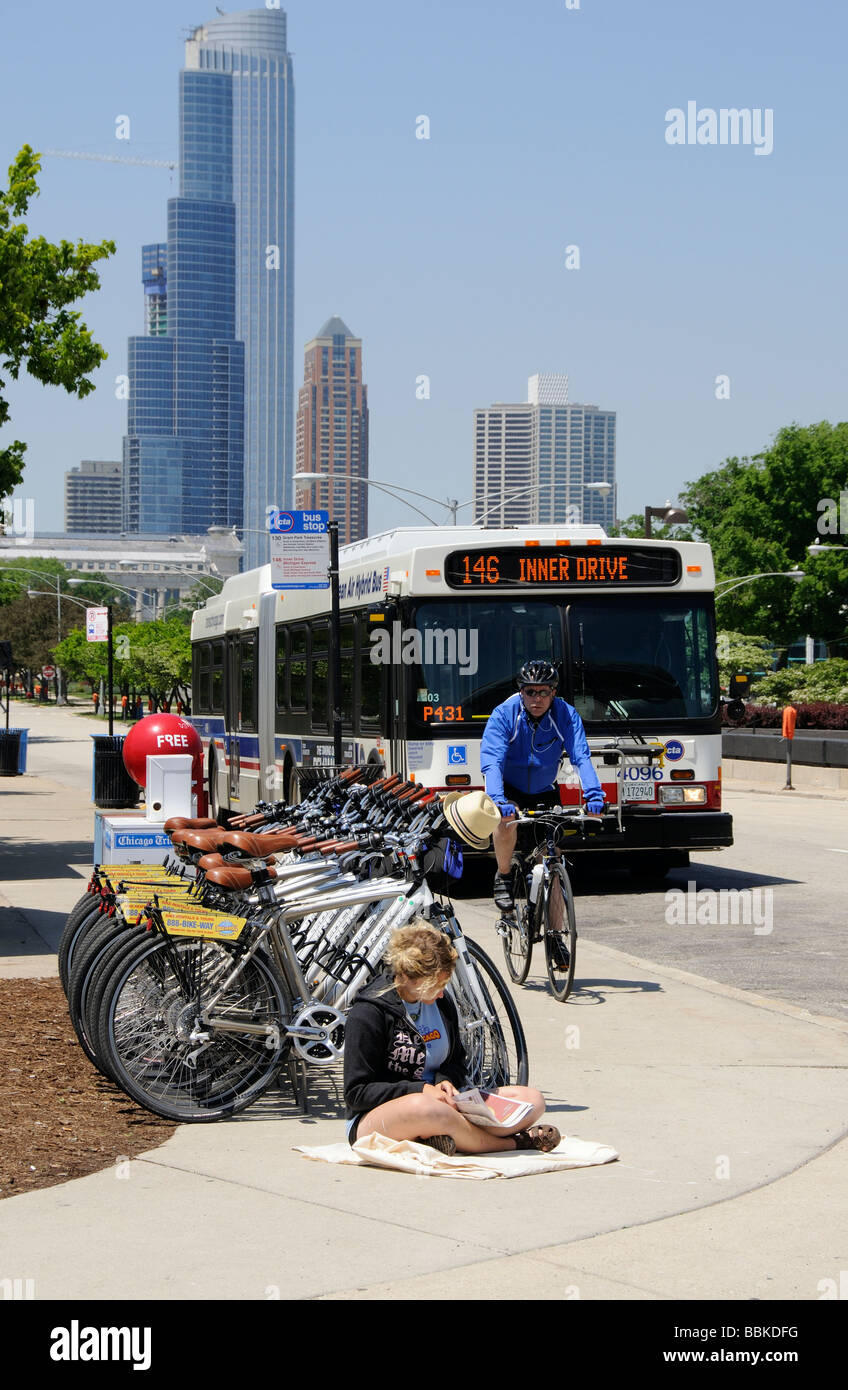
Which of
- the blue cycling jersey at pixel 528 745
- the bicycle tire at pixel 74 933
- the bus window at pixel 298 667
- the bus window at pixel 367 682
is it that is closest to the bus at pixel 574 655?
the bus window at pixel 367 682

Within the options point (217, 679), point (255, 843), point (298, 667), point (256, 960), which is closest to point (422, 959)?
point (256, 960)

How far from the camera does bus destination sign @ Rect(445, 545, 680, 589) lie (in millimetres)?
14453

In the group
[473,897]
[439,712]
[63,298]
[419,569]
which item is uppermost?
[63,298]

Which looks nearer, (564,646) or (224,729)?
(564,646)

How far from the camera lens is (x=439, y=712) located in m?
14.3

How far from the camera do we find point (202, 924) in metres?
6.48

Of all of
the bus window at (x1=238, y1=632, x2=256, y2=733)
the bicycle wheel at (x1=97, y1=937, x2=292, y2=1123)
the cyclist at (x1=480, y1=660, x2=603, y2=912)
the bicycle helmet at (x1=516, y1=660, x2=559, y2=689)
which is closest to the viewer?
the bicycle wheel at (x1=97, y1=937, x2=292, y2=1123)

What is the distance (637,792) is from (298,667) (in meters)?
5.88

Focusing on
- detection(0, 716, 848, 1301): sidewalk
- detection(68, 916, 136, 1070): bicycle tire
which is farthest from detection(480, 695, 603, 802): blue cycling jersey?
detection(68, 916, 136, 1070): bicycle tire

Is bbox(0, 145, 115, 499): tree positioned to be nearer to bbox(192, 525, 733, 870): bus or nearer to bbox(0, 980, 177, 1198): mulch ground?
bbox(192, 525, 733, 870): bus

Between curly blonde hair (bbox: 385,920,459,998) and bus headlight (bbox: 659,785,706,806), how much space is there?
8663 mm
